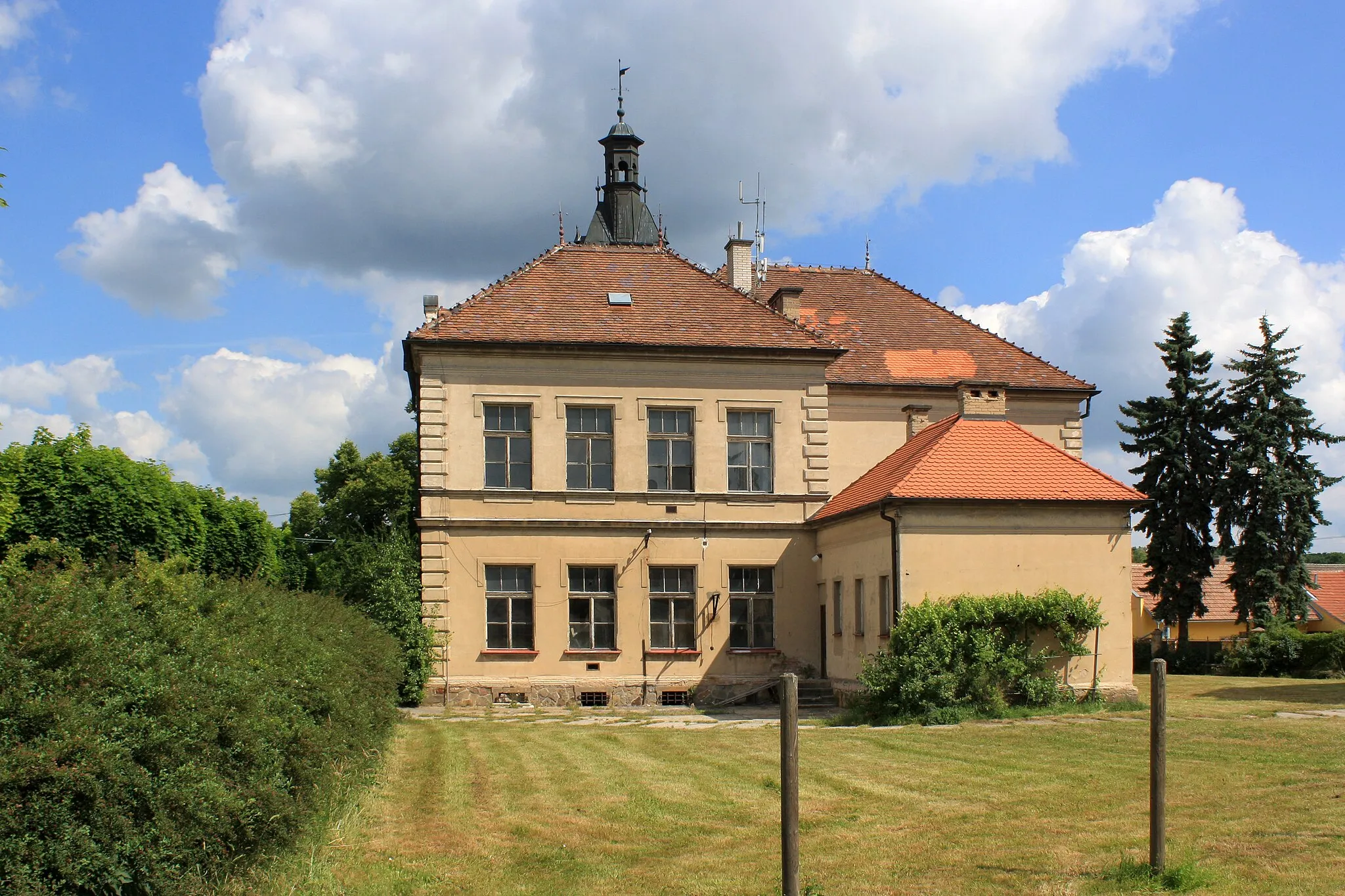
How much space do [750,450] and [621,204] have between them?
3251 cm

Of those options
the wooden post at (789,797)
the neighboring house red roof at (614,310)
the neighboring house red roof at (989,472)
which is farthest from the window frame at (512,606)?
the wooden post at (789,797)

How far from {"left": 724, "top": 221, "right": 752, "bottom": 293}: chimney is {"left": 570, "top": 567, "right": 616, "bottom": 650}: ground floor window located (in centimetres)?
1010

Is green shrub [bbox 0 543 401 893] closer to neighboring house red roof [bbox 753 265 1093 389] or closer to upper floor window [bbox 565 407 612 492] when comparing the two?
upper floor window [bbox 565 407 612 492]

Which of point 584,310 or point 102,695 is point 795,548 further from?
point 102,695

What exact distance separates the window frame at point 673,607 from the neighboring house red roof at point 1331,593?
131ft

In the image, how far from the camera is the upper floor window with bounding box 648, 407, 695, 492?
29.2m

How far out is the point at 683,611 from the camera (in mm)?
29062

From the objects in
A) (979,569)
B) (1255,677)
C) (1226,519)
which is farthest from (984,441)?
(1226,519)

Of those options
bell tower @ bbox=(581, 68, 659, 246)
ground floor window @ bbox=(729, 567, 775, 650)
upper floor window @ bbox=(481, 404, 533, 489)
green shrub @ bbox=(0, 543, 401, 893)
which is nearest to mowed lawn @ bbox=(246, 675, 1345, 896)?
green shrub @ bbox=(0, 543, 401, 893)

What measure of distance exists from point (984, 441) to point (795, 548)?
5885 millimetres

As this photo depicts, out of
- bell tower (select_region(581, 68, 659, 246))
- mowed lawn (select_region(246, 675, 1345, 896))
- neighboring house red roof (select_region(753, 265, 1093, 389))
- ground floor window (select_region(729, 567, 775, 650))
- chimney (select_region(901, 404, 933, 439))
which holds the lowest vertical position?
mowed lawn (select_region(246, 675, 1345, 896))

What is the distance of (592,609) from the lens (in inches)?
1129

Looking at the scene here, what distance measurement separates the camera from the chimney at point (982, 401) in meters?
26.2

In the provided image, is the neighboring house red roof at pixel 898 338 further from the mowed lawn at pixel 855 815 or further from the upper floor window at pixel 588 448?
the mowed lawn at pixel 855 815
